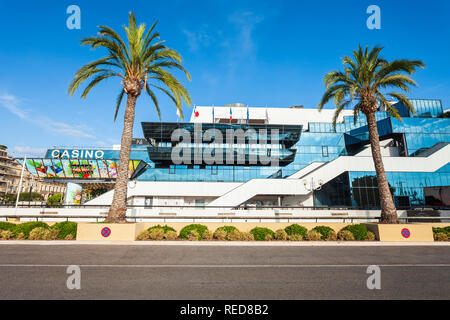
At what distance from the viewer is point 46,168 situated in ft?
143

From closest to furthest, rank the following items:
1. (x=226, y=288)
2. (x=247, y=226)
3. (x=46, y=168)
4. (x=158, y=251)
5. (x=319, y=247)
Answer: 1. (x=226, y=288)
2. (x=158, y=251)
3. (x=319, y=247)
4. (x=247, y=226)
5. (x=46, y=168)

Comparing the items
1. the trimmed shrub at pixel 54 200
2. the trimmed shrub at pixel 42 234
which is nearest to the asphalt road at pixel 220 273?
the trimmed shrub at pixel 42 234

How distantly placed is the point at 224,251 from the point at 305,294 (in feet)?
18.0

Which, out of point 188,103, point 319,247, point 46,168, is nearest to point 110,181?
point 46,168

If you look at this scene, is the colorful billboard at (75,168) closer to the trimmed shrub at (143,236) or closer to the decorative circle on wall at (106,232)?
the decorative circle on wall at (106,232)

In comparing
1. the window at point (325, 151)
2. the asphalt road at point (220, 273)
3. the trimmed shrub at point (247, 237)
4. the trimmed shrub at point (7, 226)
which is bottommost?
the asphalt road at point (220, 273)

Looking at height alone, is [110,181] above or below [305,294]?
above

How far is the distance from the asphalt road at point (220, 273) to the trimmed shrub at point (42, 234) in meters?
1.73

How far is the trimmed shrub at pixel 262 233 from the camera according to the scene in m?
13.3

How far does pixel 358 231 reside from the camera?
13.5 m

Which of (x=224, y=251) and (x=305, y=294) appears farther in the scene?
(x=224, y=251)
